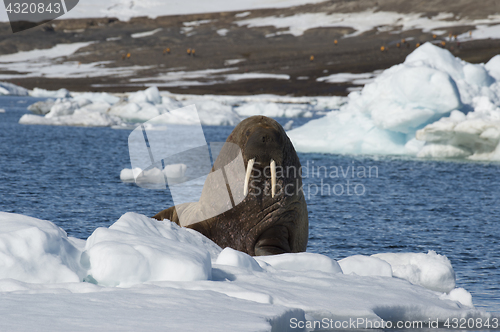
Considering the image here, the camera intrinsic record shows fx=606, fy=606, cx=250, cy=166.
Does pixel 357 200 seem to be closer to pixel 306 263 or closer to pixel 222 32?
pixel 306 263

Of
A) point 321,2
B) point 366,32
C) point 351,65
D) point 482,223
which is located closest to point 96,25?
point 321,2

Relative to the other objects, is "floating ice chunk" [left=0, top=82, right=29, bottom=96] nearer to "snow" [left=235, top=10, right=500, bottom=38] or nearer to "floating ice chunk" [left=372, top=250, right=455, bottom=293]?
"snow" [left=235, top=10, right=500, bottom=38]

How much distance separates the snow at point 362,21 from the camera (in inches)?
3865

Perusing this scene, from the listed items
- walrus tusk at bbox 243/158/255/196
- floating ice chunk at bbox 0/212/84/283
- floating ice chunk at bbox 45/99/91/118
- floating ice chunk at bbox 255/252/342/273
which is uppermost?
floating ice chunk at bbox 0/212/84/283

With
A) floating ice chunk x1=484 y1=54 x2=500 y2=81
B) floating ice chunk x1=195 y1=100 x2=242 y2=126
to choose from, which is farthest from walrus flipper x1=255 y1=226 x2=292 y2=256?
floating ice chunk x1=195 y1=100 x2=242 y2=126

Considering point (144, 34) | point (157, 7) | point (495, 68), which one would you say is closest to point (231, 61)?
point (144, 34)

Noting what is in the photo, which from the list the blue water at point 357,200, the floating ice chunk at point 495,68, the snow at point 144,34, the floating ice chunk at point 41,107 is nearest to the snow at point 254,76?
the snow at point 144,34

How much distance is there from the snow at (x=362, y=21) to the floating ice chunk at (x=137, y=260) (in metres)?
95.5

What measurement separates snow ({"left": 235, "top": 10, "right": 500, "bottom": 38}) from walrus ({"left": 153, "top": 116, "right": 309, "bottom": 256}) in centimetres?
9297

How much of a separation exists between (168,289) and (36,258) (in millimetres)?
960

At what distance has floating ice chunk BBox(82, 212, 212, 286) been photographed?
4.25m

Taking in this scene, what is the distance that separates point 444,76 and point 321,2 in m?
104

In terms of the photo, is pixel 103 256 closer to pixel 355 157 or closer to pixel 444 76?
pixel 444 76

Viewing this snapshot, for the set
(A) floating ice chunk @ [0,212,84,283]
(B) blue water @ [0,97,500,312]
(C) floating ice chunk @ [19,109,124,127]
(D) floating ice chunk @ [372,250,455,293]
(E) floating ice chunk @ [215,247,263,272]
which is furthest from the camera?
(C) floating ice chunk @ [19,109,124,127]
